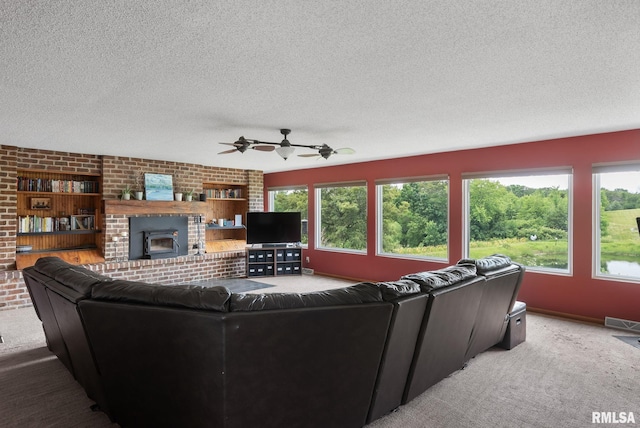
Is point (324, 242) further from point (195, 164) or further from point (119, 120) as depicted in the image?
point (119, 120)

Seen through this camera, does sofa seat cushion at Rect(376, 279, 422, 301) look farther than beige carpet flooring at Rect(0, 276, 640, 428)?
No

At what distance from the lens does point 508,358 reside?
131 inches

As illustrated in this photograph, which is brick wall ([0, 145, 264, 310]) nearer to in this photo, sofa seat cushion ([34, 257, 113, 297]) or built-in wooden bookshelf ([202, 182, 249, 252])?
built-in wooden bookshelf ([202, 182, 249, 252])

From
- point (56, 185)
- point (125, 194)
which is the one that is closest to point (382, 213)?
point (125, 194)

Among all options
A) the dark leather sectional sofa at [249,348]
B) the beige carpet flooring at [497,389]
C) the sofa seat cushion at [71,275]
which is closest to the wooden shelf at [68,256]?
the beige carpet flooring at [497,389]

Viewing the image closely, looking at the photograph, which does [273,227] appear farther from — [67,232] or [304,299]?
[304,299]

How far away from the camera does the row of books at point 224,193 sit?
782cm

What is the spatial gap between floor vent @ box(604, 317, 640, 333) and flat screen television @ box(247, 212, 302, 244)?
499cm

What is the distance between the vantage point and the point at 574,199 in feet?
14.7

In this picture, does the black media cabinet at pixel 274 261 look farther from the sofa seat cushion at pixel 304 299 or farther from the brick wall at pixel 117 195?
the sofa seat cushion at pixel 304 299

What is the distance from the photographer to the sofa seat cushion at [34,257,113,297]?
215 centimetres

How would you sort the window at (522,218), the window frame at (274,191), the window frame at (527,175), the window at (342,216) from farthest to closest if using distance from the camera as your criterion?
the window frame at (274,191)
the window at (342,216)
the window at (522,218)
the window frame at (527,175)

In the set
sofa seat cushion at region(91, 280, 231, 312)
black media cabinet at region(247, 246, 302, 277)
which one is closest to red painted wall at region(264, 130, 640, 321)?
black media cabinet at region(247, 246, 302, 277)

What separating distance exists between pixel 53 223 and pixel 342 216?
4940 mm
